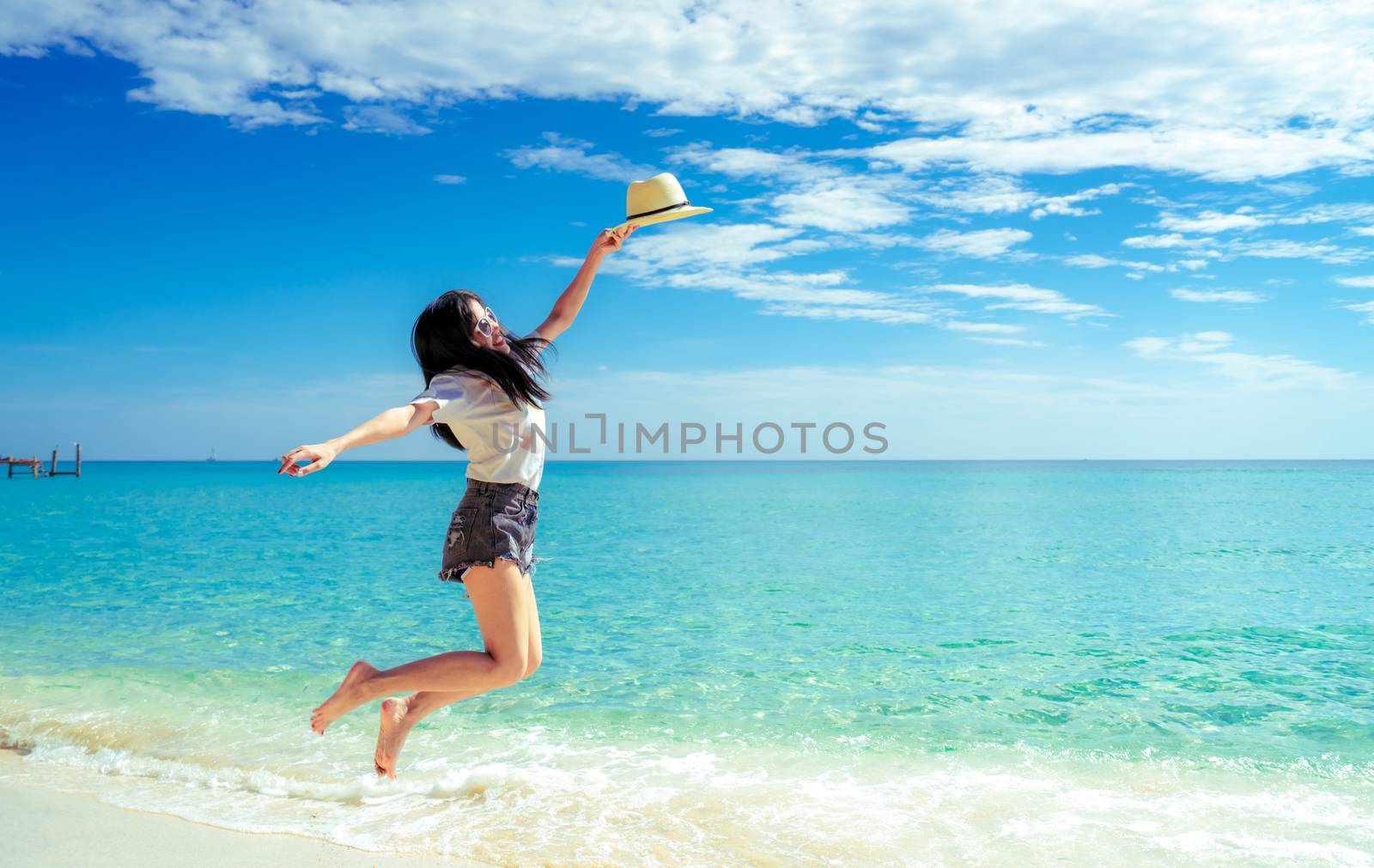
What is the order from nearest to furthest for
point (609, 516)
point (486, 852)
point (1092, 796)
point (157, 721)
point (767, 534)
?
point (486, 852)
point (1092, 796)
point (157, 721)
point (767, 534)
point (609, 516)

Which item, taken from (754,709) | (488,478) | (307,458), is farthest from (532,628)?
(754,709)

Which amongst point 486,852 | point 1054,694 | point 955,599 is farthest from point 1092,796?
point 955,599

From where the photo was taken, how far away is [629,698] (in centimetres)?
768

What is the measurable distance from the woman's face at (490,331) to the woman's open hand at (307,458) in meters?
1.04

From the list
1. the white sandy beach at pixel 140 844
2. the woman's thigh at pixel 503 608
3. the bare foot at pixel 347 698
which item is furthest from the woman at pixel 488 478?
the white sandy beach at pixel 140 844

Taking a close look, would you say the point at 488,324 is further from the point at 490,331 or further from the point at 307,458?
A: the point at 307,458

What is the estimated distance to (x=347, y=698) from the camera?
3910mm

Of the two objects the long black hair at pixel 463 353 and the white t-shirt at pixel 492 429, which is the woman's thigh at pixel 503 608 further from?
the long black hair at pixel 463 353

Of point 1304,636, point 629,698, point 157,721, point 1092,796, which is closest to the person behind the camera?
point 1092,796

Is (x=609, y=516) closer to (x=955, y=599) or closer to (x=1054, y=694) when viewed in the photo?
(x=955, y=599)

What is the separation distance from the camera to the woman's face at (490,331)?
3555 millimetres

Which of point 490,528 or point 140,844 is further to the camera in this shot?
point 140,844

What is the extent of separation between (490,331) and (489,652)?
1275mm

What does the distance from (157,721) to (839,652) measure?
6.34 metres
